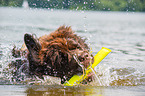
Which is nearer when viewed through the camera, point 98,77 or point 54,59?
point 54,59

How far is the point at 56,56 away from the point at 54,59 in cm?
6

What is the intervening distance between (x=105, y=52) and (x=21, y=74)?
1619 mm

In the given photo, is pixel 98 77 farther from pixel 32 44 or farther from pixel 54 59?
pixel 32 44

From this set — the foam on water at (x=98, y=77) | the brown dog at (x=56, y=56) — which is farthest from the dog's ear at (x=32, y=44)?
the foam on water at (x=98, y=77)

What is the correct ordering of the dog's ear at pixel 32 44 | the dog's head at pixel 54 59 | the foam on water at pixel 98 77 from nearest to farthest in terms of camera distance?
the dog's ear at pixel 32 44 → the dog's head at pixel 54 59 → the foam on water at pixel 98 77

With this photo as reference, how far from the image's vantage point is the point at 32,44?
4316mm

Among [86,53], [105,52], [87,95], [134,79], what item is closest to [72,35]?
[86,53]

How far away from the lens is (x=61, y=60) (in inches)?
171

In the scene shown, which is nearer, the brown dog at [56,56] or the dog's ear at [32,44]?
the dog's ear at [32,44]

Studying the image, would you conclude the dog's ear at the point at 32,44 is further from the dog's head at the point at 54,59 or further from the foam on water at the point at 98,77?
the foam on water at the point at 98,77

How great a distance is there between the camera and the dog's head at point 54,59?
14.1 feet

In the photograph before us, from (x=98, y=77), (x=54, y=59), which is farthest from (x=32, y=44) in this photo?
(x=98, y=77)

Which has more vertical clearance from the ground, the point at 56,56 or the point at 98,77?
the point at 56,56

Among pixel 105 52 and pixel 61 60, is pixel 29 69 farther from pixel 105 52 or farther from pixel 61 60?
pixel 105 52
